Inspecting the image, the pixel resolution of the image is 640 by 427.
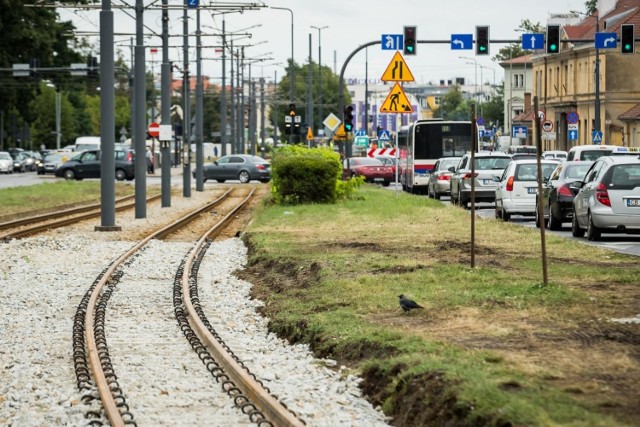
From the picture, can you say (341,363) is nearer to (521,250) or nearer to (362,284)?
(362,284)

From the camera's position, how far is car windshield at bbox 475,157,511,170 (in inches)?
1565

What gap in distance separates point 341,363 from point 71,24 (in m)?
73.8

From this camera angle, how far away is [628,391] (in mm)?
8633

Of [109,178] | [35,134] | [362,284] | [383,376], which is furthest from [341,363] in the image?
[35,134]

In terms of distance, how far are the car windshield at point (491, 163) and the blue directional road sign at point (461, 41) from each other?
11311mm

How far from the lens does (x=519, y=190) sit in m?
32.3

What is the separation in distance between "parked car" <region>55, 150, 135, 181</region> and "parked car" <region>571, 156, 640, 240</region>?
49806 mm

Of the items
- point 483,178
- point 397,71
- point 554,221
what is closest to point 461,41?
point 483,178

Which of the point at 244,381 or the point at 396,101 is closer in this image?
the point at 244,381

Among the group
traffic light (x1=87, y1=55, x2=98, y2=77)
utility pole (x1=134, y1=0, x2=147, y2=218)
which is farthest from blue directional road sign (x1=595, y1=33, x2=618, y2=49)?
traffic light (x1=87, y1=55, x2=98, y2=77)

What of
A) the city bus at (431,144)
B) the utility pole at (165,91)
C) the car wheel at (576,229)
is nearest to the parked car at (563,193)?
the car wheel at (576,229)

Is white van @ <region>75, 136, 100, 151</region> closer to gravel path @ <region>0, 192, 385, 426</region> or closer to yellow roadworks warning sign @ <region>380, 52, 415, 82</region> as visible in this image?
yellow roadworks warning sign @ <region>380, 52, 415, 82</region>

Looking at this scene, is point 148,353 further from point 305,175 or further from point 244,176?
point 244,176

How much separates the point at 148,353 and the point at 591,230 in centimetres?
1427
